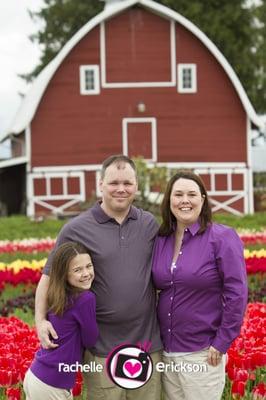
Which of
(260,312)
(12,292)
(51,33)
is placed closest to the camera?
(260,312)

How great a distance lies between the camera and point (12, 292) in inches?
Answer: 401

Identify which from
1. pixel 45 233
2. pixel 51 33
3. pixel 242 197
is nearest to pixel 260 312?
pixel 45 233

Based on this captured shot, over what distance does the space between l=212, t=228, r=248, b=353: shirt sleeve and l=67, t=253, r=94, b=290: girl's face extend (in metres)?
0.70

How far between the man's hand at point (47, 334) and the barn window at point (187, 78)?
85.7ft

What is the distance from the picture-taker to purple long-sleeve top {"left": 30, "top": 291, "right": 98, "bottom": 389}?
4.25 meters

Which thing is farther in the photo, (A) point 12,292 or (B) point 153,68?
(B) point 153,68

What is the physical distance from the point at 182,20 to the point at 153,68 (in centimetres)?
205

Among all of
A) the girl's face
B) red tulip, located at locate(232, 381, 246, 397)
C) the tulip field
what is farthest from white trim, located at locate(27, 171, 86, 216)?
the girl's face

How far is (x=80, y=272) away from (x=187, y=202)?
696mm

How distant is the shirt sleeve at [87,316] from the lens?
4.24 meters

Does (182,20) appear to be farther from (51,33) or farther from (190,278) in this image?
(190,278)

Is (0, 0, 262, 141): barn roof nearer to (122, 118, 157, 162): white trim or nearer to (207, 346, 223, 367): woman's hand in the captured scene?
(122, 118, 157, 162): white trim

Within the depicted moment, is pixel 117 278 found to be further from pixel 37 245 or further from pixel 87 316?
pixel 37 245

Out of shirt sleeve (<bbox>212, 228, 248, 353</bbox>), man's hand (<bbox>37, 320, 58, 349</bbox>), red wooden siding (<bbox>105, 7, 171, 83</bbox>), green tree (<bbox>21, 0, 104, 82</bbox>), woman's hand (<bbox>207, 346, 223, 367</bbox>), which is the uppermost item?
green tree (<bbox>21, 0, 104, 82</bbox>)
